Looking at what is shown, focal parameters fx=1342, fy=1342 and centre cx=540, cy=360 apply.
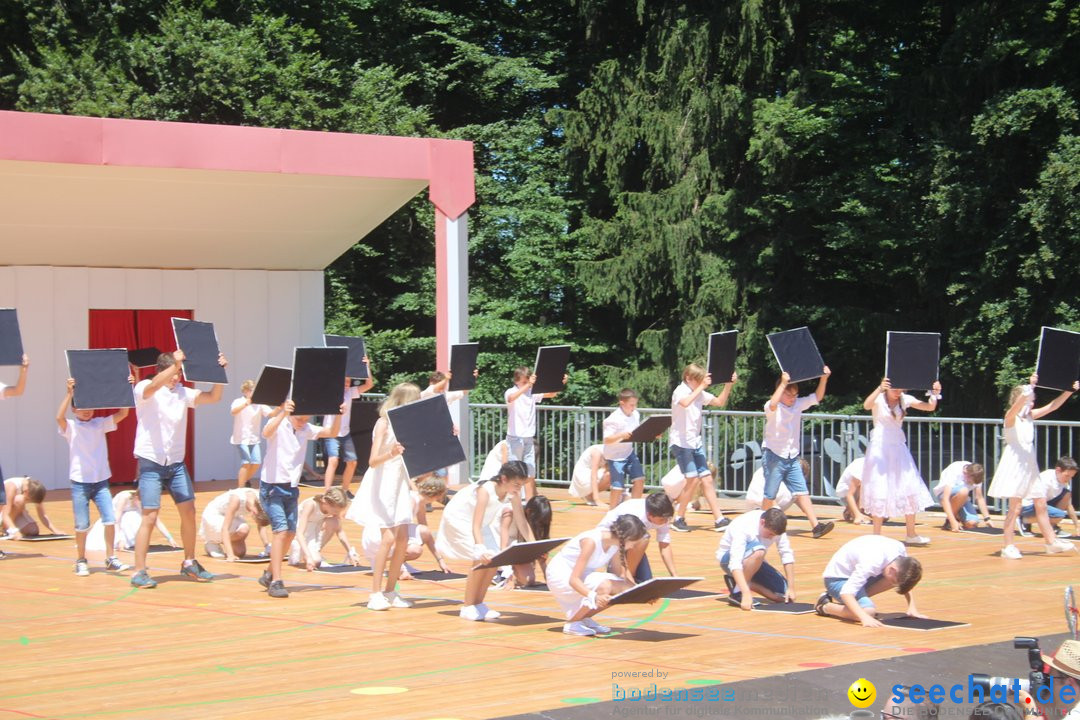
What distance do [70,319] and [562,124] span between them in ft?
46.7

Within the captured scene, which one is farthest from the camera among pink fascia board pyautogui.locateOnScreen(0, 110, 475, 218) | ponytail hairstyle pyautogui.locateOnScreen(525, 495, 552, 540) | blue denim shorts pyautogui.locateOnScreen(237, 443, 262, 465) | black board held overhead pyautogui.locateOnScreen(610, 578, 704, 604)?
pink fascia board pyautogui.locateOnScreen(0, 110, 475, 218)

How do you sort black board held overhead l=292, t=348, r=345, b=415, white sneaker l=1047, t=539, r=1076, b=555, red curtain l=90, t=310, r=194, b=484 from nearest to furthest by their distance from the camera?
black board held overhead l=292, t=348, r=345, b=415, white sneaker l=1047, t=539, r=1076, b=555, red curtain l=90, t=310, r=194, b=484

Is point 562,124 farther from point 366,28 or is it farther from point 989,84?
point 989,84

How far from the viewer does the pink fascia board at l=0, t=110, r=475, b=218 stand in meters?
15.7

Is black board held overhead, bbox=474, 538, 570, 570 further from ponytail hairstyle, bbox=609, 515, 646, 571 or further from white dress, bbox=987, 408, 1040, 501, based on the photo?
white dress, bbox=987, 408, 1040, 501

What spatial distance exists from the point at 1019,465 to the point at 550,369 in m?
5.47

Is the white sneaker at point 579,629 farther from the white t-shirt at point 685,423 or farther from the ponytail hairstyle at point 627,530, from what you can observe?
the white t-shirt at point 685,423

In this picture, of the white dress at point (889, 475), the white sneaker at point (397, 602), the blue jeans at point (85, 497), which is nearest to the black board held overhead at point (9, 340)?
the blue jeans at point (85, 497)

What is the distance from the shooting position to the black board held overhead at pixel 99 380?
10945mm

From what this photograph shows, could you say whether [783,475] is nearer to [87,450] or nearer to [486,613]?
[486,613]

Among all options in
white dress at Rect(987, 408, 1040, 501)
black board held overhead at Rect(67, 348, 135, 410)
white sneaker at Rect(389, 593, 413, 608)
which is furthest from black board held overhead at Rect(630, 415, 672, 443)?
black board held overhead at Rect(67, 348, 135, 410)

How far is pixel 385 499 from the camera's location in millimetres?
9656

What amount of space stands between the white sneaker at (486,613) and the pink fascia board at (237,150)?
904 cm

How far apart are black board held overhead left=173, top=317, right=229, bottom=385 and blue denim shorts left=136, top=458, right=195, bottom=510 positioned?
31.0 inches
